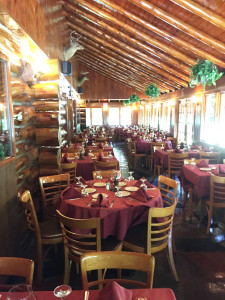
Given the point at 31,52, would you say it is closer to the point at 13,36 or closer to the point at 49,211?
the point at 13,36

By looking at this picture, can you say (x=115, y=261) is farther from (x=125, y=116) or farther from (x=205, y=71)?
(x=125, y=116)

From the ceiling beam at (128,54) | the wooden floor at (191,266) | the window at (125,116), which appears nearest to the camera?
the wooden floor at (191,266)

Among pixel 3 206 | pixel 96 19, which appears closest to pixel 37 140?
pixel 3 206

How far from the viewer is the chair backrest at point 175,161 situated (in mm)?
6148

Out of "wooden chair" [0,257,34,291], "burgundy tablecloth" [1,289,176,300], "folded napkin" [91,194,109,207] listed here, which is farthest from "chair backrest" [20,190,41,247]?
"burgundy tablecloth" [1,289,176,300]

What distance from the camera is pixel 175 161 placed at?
6.50 meters

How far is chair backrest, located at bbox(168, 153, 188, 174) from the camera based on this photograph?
20.2ft

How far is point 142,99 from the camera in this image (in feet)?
55.5

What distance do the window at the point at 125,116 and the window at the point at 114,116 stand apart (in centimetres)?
32

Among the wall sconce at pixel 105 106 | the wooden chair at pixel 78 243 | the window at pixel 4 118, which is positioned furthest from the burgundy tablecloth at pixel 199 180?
the wall sconce at pixel 105 106

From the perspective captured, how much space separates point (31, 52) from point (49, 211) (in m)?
2.56

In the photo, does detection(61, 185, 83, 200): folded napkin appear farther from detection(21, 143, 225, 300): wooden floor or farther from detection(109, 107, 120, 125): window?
detection(109, 107, 120, 125): window

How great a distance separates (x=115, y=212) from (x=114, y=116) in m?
17.2

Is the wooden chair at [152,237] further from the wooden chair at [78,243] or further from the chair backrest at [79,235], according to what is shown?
the chair backrest at [79,235]
